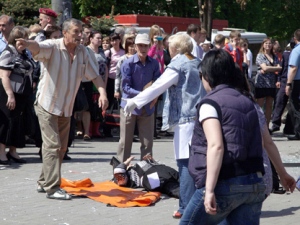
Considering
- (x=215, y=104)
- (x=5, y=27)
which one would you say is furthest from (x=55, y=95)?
(x=215, y=104)

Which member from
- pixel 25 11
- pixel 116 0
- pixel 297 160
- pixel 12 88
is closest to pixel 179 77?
pixel 12 88

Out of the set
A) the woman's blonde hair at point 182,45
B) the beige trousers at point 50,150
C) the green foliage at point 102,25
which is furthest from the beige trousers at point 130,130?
the green foliage at point 102,25

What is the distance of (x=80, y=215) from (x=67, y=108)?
4.47 ft

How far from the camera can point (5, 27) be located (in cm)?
1161

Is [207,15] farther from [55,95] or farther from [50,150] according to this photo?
[50,150]

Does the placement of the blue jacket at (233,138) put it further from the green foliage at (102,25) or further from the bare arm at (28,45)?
the green foliage at (102,25)

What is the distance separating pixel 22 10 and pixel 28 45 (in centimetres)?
747

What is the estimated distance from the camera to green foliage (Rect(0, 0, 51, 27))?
15.6 meters

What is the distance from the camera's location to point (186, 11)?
114 ft

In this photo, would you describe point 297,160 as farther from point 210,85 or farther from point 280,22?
point 280,22

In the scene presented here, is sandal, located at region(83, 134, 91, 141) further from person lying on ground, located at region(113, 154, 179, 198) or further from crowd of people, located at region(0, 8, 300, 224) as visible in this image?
person lying on ground, located at region(113, 154, 179, 198)

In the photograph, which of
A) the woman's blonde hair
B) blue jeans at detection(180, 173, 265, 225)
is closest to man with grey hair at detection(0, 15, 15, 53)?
the woman's blonde hair

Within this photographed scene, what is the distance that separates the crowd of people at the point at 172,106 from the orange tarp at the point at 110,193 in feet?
0.69

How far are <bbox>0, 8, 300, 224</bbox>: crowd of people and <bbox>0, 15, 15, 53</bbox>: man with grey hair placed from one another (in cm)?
2
